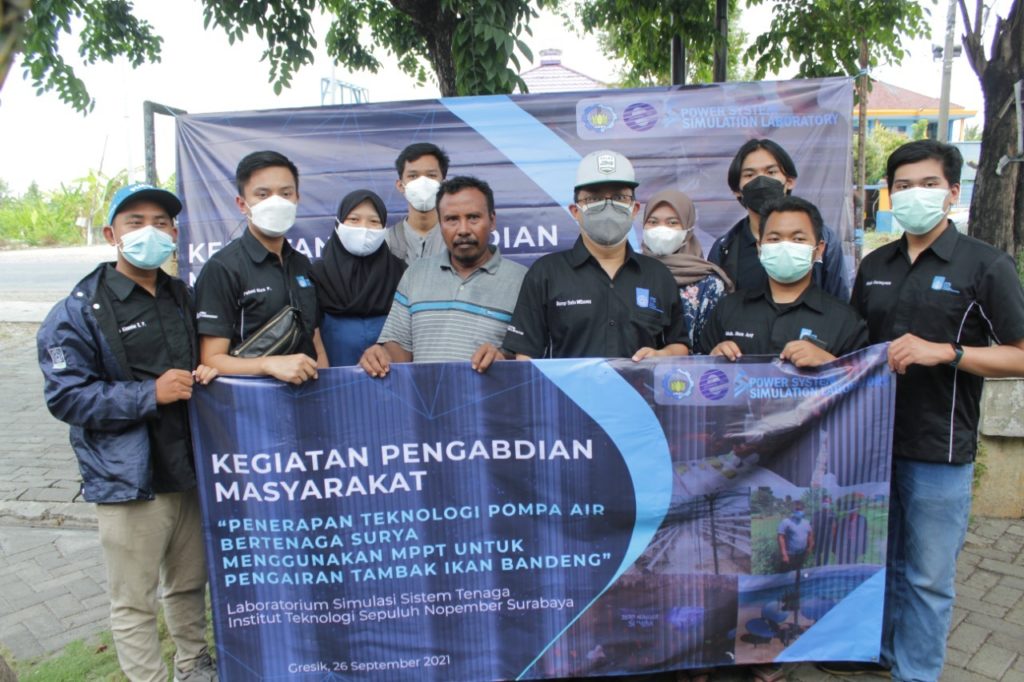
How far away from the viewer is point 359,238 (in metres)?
3.35

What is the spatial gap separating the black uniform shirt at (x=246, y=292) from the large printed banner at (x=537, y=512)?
9.9 inches

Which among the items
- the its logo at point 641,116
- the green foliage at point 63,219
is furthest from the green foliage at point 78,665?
the green foliage at point 63,219

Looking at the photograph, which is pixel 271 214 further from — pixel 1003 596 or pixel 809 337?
pixel 1003 596

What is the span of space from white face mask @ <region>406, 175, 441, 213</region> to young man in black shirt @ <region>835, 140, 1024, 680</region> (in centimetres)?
201

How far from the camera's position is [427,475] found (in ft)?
8.76

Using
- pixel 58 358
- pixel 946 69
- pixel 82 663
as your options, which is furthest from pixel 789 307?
pixel 946 69

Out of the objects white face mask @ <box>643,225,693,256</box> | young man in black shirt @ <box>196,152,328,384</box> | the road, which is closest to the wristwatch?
white face mask @ <box>643,225,693,256</box>

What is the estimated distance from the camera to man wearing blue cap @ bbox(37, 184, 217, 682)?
8.11 feet

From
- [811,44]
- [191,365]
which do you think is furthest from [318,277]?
[811,44]

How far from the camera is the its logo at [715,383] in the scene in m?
2.64

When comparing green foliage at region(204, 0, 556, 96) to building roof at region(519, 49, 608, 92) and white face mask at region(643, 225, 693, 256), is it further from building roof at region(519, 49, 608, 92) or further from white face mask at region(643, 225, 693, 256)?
building roof at region(519, 49, 608, 92)

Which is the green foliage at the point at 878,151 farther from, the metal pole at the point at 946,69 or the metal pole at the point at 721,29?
the metal pole at the point at 721,29

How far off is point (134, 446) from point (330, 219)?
225cm

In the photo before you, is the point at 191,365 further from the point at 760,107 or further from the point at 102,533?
the point at 760,107
